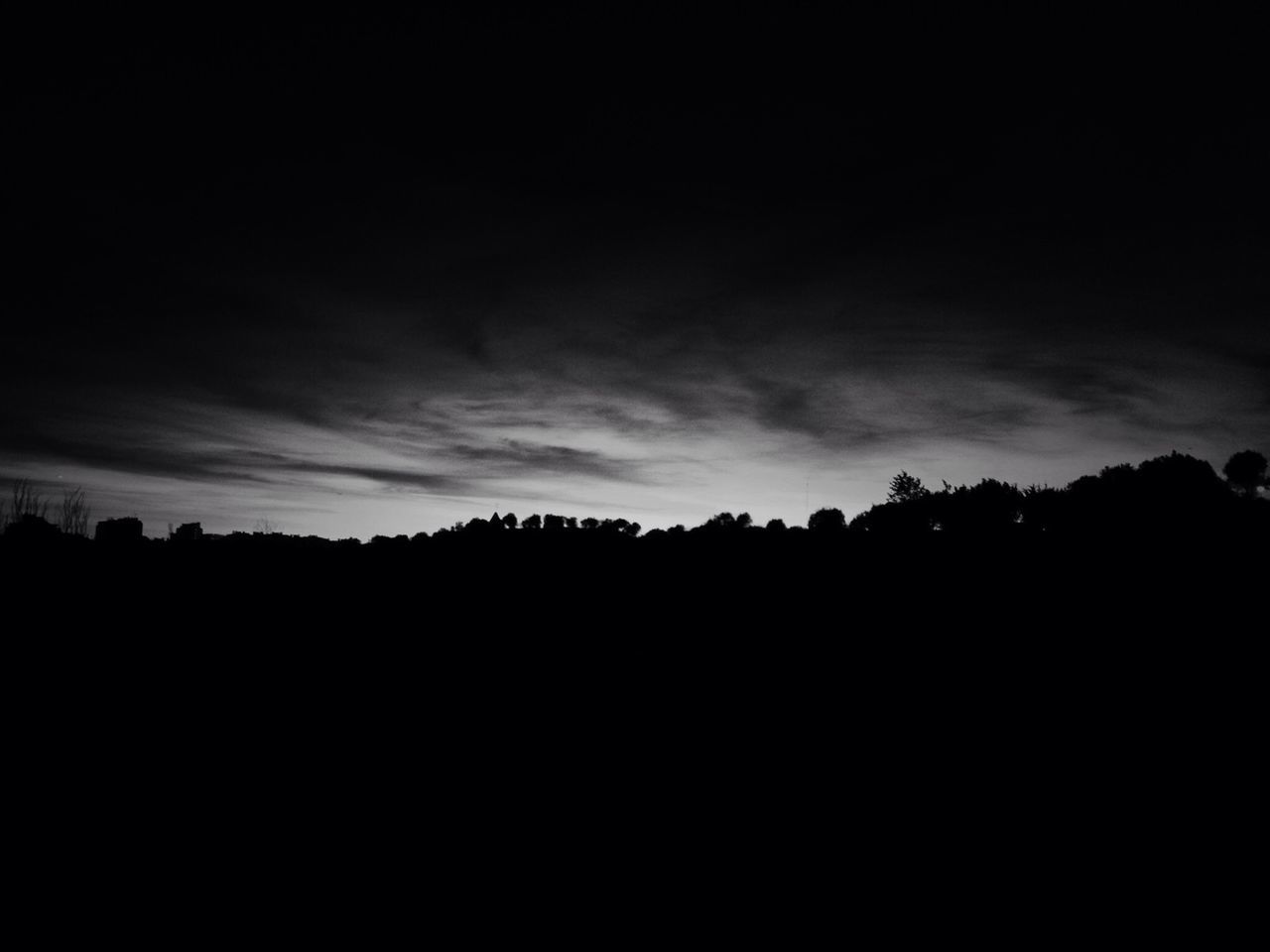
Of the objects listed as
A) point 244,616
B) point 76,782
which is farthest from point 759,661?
point 244,616

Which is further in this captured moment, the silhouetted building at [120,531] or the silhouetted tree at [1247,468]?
the silhouetted tree at [1247,468]

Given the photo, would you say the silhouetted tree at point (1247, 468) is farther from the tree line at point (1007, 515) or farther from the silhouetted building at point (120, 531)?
the silhouetted building at point (120, 531)

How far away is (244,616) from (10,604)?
4.57m

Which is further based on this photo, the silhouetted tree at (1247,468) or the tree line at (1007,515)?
the silhouetted tree at (1247,468)

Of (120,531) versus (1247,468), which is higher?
(1247,468)

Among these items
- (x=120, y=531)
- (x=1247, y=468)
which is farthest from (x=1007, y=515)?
(x=120, y=531)

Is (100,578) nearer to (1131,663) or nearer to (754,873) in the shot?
(754,873)

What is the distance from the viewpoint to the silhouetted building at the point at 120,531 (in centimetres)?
2163

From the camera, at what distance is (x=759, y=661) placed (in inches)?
450

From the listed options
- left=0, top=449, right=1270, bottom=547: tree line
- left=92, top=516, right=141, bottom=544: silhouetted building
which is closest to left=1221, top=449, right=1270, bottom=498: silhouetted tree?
left=0, top=449, right=1270, bottom=547: tree line

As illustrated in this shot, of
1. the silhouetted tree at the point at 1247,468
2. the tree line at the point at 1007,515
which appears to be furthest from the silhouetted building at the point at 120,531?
the silhouetted tree at the point at 1247,468

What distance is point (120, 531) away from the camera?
76.4 feet

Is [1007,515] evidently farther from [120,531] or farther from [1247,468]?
[120,531]

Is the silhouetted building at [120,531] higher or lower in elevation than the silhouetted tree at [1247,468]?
lower
